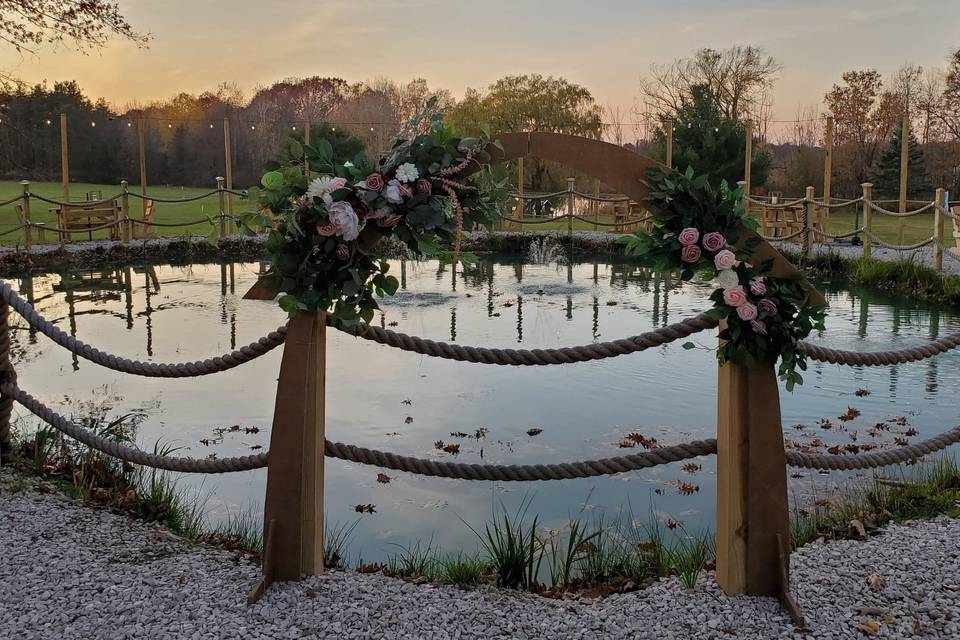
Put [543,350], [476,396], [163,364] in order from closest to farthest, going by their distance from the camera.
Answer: [543,350], [163,364], [476,396]

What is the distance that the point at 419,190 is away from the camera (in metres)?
2.70

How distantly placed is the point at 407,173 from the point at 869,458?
80.1 inches

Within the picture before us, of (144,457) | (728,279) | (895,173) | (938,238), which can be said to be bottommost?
(144,457)

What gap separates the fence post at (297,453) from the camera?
275 cm

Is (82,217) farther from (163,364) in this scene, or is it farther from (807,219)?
(163,364)

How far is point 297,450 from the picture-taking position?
277cm

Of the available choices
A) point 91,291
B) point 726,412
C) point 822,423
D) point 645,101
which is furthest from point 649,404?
point 645,101

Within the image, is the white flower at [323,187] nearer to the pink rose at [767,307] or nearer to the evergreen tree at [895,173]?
the pink rose at [767,307]

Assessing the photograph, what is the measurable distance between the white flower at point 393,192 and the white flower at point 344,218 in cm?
11

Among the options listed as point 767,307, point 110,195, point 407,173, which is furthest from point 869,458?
point 110,195

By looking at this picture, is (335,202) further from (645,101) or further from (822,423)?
(645,101)

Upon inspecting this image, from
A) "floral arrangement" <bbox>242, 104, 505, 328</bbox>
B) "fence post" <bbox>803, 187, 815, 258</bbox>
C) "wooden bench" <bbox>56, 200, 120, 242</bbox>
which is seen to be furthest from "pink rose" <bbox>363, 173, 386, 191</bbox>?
"wooden bench" <bbox>56, 200, 120, 242</bbox>

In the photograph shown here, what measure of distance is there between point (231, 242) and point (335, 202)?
48.7ft

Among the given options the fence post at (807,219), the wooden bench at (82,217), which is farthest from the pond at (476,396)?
the wooden bench at (82,217)
